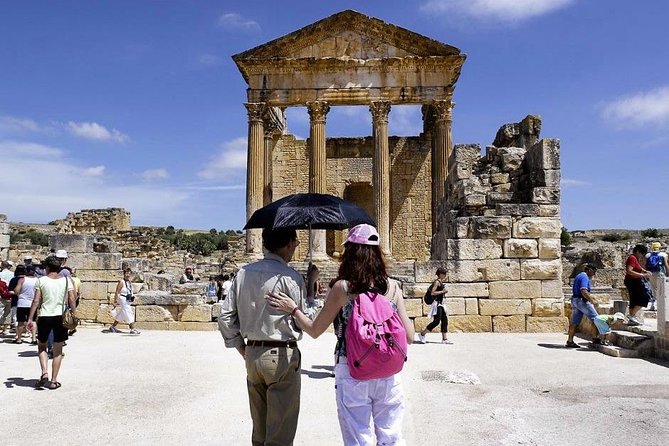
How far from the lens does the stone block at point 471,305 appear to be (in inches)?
447

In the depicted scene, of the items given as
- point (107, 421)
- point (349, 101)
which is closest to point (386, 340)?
point (107, 421)

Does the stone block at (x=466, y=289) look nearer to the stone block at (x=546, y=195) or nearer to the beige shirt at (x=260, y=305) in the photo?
the stone block at (x=546, y=195)

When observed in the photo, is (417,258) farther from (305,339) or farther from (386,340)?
(386,340)

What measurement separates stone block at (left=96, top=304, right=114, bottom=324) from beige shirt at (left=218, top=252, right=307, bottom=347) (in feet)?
32.5

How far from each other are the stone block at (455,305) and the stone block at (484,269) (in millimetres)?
376

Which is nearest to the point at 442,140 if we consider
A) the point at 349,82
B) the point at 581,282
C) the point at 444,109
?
the point at 444,109

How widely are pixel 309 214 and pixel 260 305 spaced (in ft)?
2.91

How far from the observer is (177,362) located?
8320 mm

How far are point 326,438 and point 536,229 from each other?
25.3 feet

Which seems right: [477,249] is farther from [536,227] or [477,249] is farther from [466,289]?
[536,227]

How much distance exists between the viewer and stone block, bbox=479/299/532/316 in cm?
1134

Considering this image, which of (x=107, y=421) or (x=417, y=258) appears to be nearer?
(x=107, y=421)

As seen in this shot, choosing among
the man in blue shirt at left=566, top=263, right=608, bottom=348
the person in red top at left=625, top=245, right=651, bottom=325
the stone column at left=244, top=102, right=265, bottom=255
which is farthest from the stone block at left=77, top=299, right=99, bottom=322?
the stone column at left=244, top=102, right=265, bottom=255

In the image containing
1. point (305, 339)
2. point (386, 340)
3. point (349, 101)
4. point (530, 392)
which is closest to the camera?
point (386, 340)
